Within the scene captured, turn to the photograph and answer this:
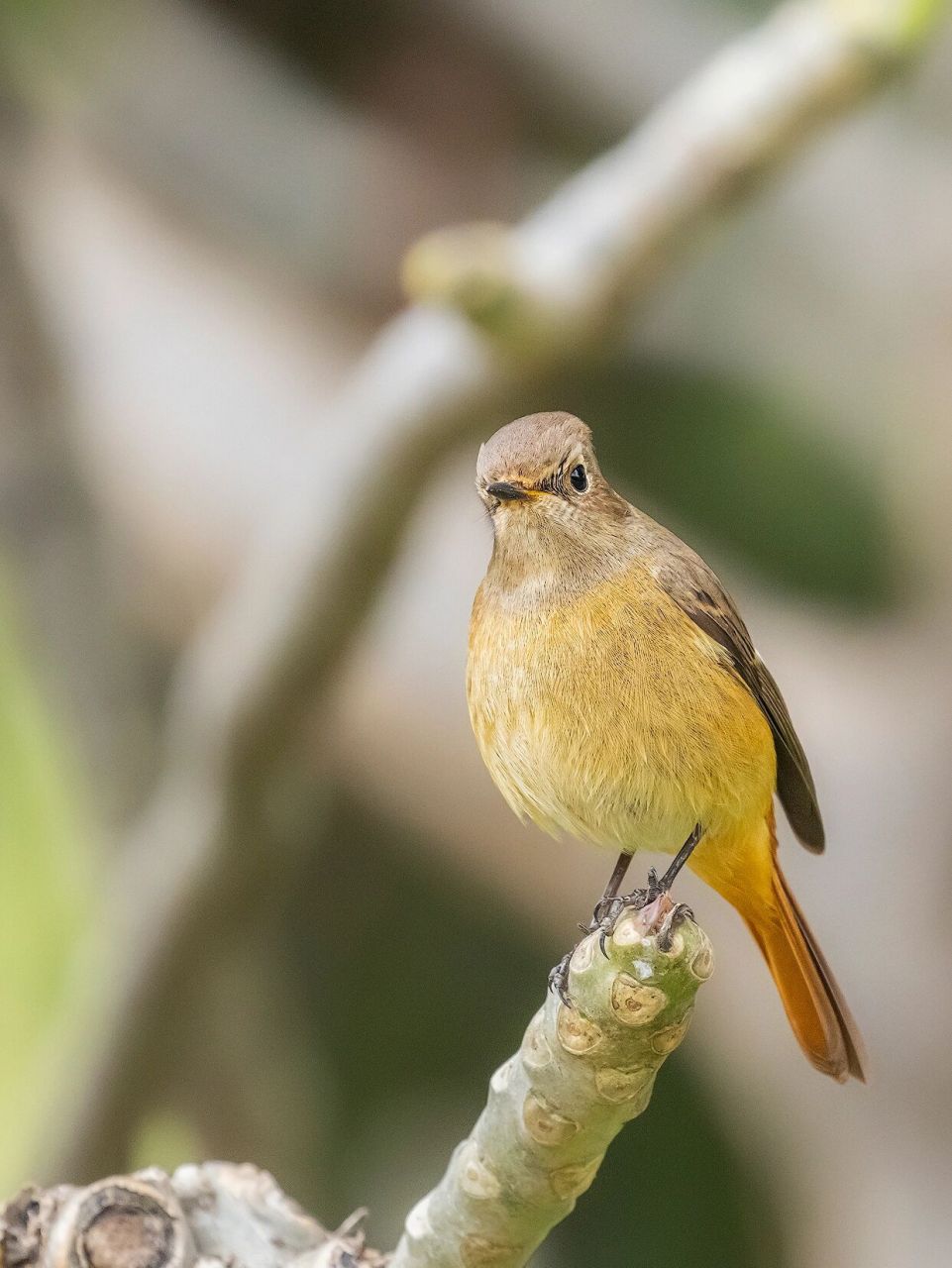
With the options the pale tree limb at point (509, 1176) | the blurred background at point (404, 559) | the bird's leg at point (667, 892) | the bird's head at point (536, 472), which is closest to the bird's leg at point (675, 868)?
the bird's leg at point (667, 892)

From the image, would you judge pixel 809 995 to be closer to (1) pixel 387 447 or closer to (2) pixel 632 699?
(2) pixel 632 699

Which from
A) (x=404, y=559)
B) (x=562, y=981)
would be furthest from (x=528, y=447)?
(x=404, y=559)

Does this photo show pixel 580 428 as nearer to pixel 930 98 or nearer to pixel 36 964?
pixel 36 964

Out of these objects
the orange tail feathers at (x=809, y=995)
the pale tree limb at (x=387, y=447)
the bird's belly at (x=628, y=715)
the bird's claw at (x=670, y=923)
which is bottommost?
the bird's claw at (x=670, y=923)

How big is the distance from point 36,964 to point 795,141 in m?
4.14

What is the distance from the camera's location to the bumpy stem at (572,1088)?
152cm

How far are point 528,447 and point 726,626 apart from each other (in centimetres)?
49

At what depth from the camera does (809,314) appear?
7.44 metres

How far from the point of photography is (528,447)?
63.4 inches

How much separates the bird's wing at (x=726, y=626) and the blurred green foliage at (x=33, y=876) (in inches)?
162

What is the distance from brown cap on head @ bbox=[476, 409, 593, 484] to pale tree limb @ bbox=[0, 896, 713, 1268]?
1.46 ft

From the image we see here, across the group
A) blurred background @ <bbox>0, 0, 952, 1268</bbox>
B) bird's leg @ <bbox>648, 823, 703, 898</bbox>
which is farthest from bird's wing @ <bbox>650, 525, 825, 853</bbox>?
blurred background @ <bbox>0, 0, 952, 1268</bbox>

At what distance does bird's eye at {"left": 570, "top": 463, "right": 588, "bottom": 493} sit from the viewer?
5.53 ft

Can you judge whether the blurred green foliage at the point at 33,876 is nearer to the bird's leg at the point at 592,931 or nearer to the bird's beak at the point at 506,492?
the bird's leg at the point at 592,931
